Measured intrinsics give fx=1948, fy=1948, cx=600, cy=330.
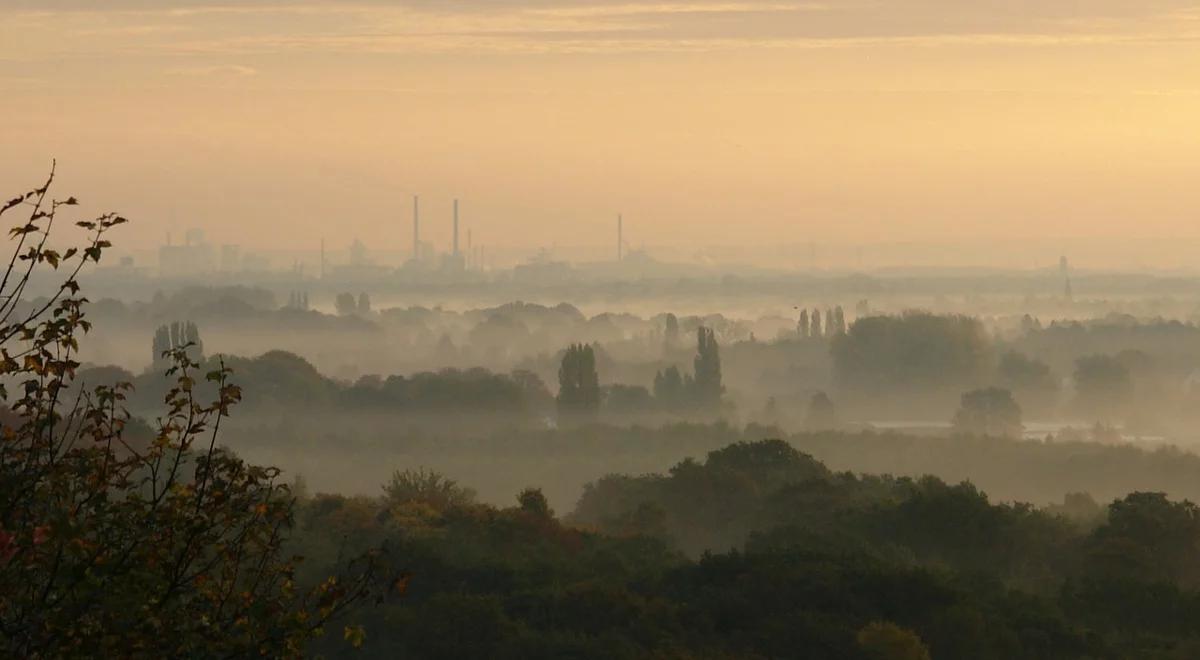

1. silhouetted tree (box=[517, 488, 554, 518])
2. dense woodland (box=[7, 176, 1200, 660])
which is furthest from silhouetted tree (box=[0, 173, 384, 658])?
silhouetted tree (box=[517, 488, 554, 518])

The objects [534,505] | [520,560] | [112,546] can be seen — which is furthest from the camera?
[534,505]

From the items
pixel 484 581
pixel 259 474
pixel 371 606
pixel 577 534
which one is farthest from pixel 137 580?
pixel 577 534

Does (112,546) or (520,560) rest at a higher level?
(112,546)

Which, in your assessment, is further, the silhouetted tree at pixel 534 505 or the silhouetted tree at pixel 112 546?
the silhouetted tree at pixel 534 505

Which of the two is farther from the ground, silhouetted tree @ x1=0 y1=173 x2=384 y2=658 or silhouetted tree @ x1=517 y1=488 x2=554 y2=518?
silhouetted tree @ x1=0 y1=173 x2=384 y2=658

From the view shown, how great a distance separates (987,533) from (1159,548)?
8.79 meters

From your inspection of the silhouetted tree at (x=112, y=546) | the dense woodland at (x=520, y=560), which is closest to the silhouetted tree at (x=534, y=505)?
the dense woodland at (x=520, y=560)

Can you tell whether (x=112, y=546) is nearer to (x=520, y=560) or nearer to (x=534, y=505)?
(x=520, y=560)

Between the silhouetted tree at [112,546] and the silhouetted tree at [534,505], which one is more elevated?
the silhouetted tree at [112,546]

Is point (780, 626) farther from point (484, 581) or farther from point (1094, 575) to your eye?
point (1094, 575)

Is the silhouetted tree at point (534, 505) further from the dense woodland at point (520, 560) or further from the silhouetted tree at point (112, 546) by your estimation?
the silhouetted tree at point (112, 546)

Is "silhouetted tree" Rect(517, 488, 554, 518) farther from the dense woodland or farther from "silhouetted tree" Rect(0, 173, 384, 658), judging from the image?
"silhouetted tree" Rect(0, 173, 384, 658)

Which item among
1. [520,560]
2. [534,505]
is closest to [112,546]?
[520,560]

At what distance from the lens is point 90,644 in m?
21.2
